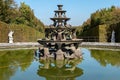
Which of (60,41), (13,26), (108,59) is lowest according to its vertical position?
(108,59)

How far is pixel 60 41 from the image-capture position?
2297 centimetres

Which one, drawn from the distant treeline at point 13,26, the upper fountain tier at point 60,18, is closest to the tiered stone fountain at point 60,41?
the upper fountain tier at point 60,18

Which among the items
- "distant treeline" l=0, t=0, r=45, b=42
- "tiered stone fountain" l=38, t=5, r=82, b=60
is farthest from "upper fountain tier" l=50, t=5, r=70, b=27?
"distant treeline" l=0, t=0, r=45, b=42

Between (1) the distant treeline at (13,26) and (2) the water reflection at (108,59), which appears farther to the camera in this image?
(1) the distant treeline at (13,26)

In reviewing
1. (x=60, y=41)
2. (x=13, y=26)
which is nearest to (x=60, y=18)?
(x=60, y=41)

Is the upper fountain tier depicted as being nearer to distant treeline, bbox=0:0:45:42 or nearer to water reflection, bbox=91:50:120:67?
water reflection, bbox=91:50:120:67

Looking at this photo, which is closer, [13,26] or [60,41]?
[60,41]

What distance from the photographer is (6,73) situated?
15.1 m

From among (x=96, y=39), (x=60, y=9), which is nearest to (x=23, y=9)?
(x=96, y=39)

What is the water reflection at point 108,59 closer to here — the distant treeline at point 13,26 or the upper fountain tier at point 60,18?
the upper fountain tier at point 60,18

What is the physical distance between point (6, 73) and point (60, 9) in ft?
37.1

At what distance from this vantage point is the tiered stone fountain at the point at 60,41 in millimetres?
22812

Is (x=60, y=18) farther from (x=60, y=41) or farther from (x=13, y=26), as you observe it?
(x=13, y=26)

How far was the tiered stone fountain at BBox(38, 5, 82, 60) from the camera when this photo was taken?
2281 centimetres
